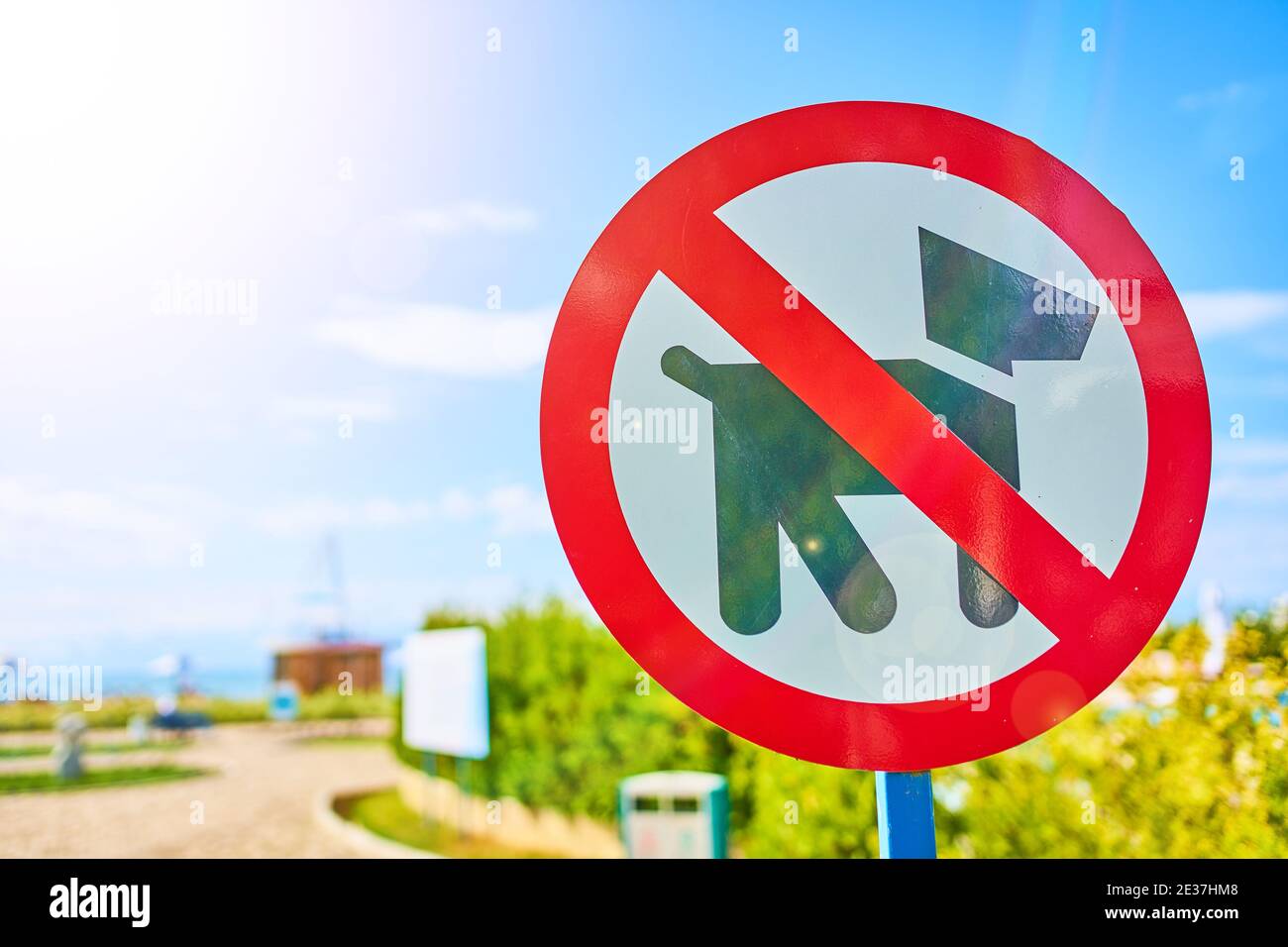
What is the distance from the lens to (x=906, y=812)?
52.4 inches

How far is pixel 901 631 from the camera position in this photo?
1301 mm

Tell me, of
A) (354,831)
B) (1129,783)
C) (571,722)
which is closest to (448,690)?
(571,722)

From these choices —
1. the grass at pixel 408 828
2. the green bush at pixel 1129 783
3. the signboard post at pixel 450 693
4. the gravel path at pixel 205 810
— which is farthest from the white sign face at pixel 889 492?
the grass at pixel 408 828

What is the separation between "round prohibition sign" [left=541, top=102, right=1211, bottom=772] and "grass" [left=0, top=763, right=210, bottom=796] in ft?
46.4

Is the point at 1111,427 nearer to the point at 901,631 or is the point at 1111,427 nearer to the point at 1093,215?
the point at 1093,215

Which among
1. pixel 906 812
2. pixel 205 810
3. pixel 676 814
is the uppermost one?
pixel 906 812

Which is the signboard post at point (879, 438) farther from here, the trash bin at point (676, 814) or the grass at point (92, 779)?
the grass at point (92, 779)

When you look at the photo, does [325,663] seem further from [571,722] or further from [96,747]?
[571,722]

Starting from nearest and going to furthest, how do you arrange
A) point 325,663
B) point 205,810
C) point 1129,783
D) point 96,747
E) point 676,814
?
point 1129,783 < point 676,814 < point 205,810 < point 96,747 < point 325,663

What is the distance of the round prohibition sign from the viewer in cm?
128

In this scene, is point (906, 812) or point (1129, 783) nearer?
point (906, 812)

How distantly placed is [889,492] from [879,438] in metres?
0.08

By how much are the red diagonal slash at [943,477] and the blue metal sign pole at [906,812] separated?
0.29 m

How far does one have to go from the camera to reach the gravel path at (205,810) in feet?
29.2
